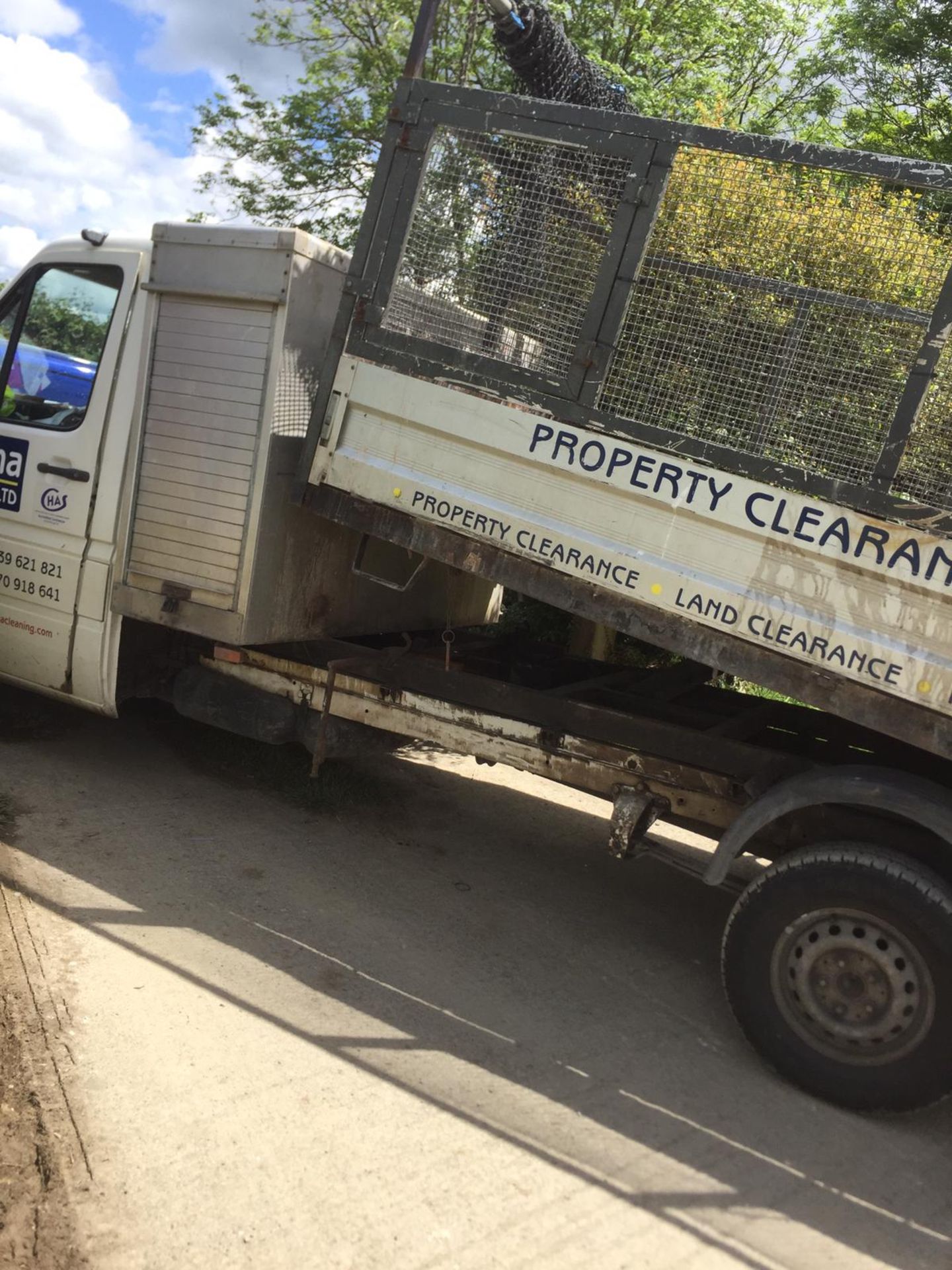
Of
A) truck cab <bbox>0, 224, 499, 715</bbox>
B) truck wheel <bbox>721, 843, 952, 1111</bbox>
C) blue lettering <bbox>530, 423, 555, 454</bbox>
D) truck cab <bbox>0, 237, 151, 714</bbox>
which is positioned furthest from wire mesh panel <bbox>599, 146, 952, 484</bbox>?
truck cab <bbox>0, 237, 151, 714</bbox>

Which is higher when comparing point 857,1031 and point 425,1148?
point 857,1031

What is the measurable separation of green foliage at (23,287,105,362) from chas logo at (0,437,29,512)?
1.63ft

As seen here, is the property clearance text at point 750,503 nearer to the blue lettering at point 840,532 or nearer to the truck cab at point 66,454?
the blue lettering at point 840,532

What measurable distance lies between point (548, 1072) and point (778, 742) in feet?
6.60

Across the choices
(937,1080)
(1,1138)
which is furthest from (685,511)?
(1,1138)

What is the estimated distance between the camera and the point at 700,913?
496 centimetres

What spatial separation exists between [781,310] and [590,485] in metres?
0.86

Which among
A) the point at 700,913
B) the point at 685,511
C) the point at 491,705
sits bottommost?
the point at 700,913

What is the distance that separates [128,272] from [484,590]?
2667 millimetres

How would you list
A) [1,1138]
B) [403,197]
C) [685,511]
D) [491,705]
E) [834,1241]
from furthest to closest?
[491,705]
[403,197]
[685,511]
[834,1241]
[1,1138]

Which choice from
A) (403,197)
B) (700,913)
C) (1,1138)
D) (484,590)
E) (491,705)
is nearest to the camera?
(1,1138)

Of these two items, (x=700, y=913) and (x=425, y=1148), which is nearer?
(x=425, y=1148)

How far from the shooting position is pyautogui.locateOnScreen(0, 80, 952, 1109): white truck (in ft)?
11.0

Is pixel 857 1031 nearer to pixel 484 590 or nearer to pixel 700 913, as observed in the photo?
pixel 700 913
